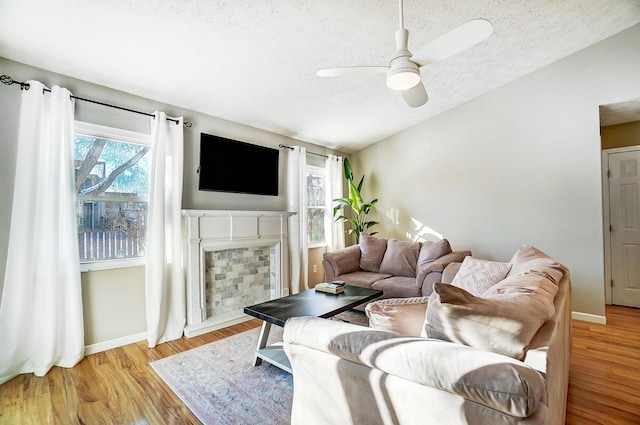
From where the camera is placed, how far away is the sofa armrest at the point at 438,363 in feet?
2.60

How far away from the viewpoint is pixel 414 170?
476 cm

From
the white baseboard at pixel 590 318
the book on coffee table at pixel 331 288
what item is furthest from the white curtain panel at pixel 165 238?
the white baseboard at pixel 590 318

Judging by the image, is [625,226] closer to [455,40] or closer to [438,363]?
[455,40]

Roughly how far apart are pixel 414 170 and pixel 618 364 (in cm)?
315

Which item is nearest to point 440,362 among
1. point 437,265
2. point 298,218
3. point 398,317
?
point 398,317

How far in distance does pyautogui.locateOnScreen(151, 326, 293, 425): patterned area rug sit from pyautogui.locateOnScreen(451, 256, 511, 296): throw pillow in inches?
57.2

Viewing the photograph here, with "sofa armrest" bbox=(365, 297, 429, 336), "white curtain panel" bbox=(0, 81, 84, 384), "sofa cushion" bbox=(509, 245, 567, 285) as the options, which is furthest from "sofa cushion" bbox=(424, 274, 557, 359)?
"white curtain panel" bbox=(0, 81, 84, 384)

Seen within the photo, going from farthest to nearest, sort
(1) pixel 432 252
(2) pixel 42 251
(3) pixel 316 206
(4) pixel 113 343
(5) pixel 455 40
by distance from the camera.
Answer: (3) pixel 316 206 < (1) pixel 432 252 < (4) pixel 113 343 < (2) pixel 42 251 < (5) pixel 455 40

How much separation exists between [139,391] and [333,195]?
3.66 metres

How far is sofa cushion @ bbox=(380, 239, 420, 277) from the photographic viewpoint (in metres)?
3.70

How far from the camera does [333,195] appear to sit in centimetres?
507

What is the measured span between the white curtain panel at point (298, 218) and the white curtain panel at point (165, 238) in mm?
1550

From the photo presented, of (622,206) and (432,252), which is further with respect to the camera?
(622,206)

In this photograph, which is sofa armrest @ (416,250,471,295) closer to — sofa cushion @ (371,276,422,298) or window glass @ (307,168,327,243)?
sofa cushion @ (371,276,422,298)
